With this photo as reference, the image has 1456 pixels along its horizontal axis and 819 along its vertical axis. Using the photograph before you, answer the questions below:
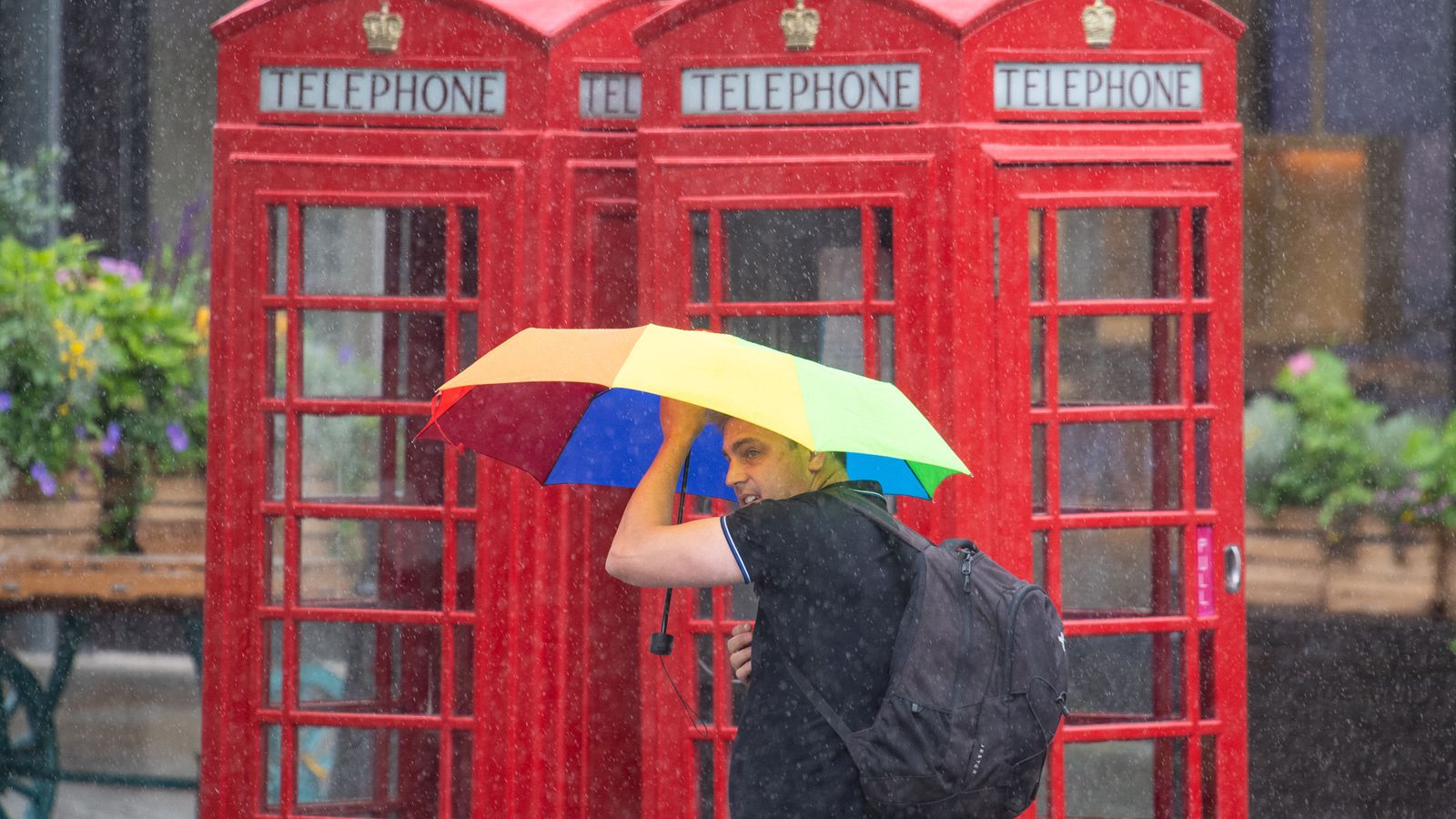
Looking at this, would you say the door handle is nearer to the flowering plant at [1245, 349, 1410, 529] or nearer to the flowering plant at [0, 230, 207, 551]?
the flowering plant at [1245, 349, 1410, 529]

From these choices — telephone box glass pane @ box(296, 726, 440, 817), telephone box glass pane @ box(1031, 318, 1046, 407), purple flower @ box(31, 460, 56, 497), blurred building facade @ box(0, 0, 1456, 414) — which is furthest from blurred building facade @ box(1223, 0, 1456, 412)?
purple flower @ box(31, 460, 56, 497)

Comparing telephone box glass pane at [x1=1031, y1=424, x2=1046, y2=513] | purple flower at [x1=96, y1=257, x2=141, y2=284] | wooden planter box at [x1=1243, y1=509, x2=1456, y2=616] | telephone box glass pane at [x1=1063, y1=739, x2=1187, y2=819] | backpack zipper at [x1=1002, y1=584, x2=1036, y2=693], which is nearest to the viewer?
backpack zipper at [x1=1002, y1=584, x2=1036, y2=693]

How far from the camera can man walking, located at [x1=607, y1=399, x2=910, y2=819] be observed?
264cm

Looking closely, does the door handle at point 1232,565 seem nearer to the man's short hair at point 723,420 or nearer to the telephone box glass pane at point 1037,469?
the telephone box glass pane at point 1037,469

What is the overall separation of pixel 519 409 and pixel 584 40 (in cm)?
137

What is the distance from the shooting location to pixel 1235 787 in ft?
13.9

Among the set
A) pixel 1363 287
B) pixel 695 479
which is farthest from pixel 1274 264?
pixel 695 479

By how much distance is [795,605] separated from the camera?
2.66m

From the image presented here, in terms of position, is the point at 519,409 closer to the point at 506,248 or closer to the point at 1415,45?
the point at 506,248

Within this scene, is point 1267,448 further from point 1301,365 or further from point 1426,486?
point 1426,486

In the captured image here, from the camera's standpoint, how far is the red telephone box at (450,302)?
414 centimetres

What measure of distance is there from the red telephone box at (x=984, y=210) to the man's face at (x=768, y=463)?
1127 mm

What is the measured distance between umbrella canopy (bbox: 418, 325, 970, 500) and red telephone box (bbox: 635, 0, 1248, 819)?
2.60 feet

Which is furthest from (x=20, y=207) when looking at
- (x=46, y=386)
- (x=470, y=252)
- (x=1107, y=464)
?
(x=1107, y=464)
